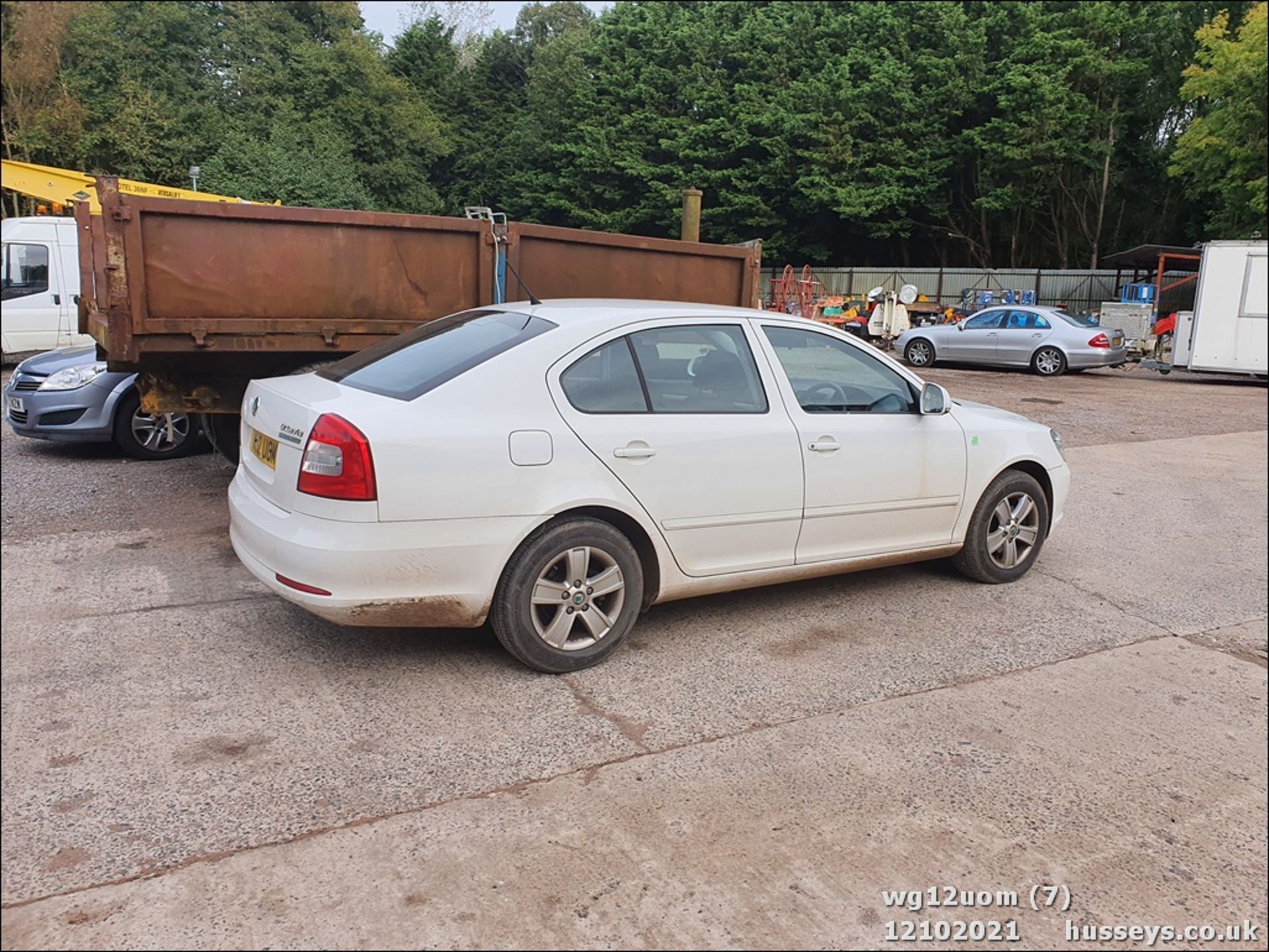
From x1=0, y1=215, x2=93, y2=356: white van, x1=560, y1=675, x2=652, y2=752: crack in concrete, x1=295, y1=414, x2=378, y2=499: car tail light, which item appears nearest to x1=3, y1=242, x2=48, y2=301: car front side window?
x1=0, y1=215, x2=93, y2=356: white van

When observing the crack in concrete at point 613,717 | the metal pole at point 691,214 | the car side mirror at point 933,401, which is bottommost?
the crack in concrete at point 613,717

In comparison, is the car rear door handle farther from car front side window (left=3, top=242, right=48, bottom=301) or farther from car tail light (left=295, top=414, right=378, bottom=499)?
car front side window (left=3, top=242, right=48, bottom=301)

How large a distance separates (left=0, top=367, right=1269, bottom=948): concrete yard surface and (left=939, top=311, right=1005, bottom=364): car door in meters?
15.4

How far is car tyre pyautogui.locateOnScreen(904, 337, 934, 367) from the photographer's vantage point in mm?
21234

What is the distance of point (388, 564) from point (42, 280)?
12890 millimetres

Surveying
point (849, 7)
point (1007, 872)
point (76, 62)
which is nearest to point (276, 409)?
A: point (76, 62)

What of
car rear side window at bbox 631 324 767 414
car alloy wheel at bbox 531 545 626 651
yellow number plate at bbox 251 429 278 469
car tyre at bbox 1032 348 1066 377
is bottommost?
car alloy wheel at bbox 531 545 626 651

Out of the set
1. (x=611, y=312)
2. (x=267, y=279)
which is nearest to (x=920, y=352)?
(x=267, y=279)

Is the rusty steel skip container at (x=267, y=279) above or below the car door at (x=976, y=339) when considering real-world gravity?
above

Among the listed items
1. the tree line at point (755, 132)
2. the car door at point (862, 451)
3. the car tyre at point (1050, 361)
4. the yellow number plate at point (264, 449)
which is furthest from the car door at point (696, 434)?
the car tyre at point (1050, 361)

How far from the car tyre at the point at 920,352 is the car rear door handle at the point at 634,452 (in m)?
18.3

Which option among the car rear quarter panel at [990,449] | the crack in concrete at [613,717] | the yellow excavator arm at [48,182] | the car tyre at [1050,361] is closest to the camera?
the yellow excavator arm at [48,182]

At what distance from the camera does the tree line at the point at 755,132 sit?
2972cm

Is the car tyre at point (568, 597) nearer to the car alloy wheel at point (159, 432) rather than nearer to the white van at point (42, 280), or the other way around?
the car alloy wheel at point (159, 432)
